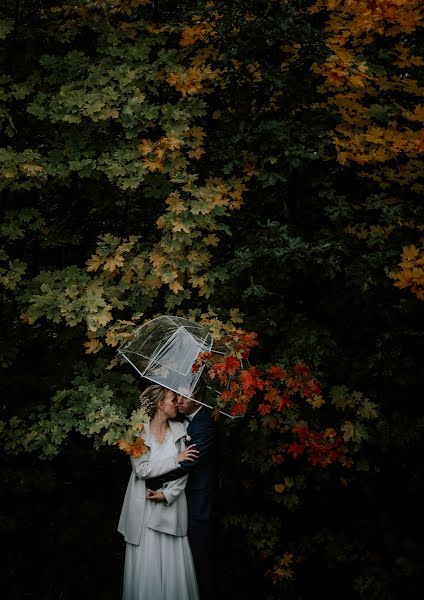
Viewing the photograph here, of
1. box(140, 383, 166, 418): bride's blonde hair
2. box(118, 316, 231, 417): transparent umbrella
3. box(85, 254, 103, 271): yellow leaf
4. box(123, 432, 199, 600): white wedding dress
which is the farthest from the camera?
box(85, 254, 103, 271): yellow leaf

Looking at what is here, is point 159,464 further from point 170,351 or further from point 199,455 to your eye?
point 170,351

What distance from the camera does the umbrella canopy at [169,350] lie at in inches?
125

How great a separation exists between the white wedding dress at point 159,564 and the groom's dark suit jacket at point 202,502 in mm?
160

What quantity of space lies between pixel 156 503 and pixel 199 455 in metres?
0.42

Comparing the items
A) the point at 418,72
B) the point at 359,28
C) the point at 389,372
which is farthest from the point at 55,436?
the point at 418,72

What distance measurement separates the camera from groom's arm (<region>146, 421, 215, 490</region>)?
127 inches

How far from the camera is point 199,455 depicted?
3.27 meters

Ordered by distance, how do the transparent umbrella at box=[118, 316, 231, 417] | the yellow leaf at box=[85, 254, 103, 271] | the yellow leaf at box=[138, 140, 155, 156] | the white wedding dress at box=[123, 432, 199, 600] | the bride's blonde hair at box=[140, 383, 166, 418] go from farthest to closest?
the yellow leaf at box=[85, 254, 103, 271], the yellow leaf at box=[138, 140, 155, 156], the bride's blonde hair at box=[140, 383, 166, 418], the white wedding dress at box=[123, 432, 199, 600], the transparent umbrella at box=[118, 316, 231, 417]

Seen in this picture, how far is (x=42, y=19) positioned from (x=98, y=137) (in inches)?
42.4

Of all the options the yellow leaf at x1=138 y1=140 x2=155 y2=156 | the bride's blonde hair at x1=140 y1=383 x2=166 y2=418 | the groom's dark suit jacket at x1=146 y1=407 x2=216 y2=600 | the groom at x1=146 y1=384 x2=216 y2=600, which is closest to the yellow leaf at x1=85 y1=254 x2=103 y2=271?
the yellow leaf at x1=138 y1=140 x2=155 y2=156

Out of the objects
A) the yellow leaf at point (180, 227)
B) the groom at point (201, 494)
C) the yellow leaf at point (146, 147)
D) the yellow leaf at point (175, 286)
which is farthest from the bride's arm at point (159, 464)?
the yellow leaf at point (146, 147)

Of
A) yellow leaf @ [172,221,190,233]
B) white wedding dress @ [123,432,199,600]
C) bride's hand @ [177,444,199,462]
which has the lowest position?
white wedding dress @ [123,432,199,600]

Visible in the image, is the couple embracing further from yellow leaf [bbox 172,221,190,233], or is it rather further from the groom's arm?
yellow leaf [bbox 172,221,190,233]

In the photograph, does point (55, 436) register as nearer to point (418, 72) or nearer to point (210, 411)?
point (210, 411)
